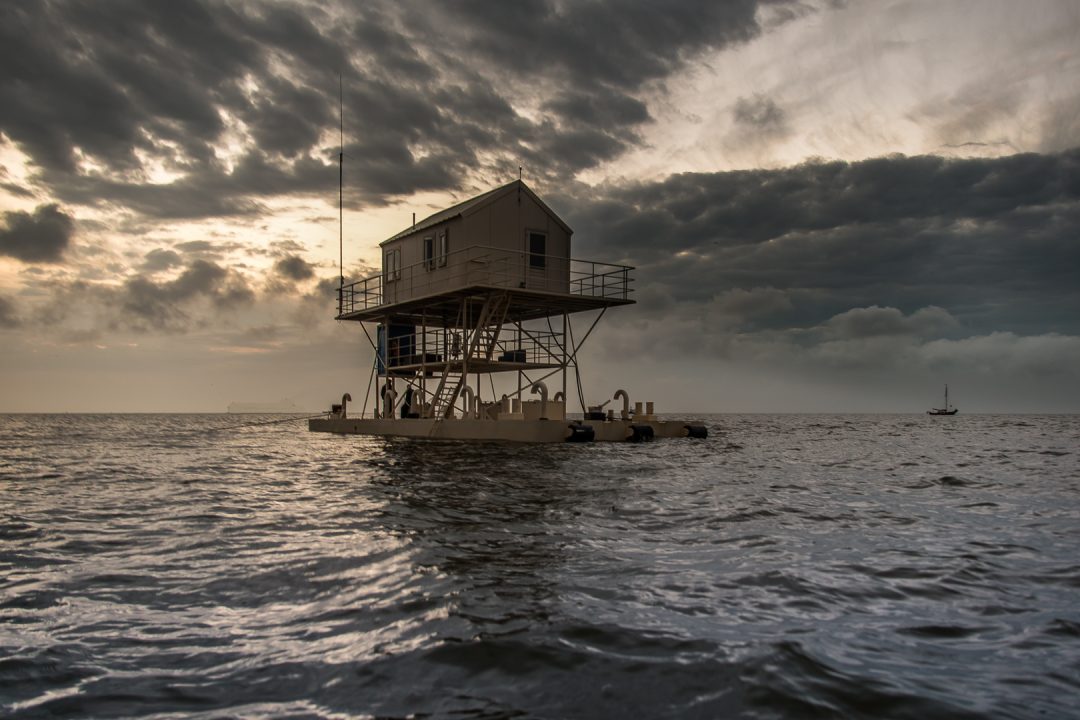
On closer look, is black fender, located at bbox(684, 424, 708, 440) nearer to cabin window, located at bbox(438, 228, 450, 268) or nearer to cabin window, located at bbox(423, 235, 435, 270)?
cabin window, located at bbox(438, 228, 450, 268)

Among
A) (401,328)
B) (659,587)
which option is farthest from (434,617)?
(401,328)

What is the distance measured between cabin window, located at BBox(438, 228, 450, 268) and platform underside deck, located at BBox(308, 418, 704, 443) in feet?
22.0

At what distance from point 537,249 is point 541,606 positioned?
2730 cm

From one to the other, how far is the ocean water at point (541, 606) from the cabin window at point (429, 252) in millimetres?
20855

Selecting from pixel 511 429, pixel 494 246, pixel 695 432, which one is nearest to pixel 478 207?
pixel 494 246

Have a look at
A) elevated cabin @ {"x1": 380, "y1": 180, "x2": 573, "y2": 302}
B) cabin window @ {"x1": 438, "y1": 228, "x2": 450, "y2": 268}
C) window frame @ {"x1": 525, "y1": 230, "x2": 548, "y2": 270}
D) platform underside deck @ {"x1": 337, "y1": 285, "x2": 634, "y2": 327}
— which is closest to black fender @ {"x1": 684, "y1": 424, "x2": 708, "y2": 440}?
platform underside deck @ {"x1": 337, "y1": 285, "x2": 634, "y2": 327}

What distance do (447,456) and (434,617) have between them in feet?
57.2

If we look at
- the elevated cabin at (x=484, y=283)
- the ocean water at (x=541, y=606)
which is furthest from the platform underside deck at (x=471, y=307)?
the ocean water at (x=541, y=606)

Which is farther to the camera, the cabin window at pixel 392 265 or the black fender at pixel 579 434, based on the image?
the cabin window at pixel 392 265

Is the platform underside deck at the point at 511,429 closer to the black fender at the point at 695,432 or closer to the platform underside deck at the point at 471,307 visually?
the black fender at the point at 695,432

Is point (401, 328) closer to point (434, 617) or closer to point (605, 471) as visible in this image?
point (605, 471)

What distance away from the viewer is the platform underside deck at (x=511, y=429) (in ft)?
89.1

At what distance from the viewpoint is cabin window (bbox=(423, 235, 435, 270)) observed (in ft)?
108

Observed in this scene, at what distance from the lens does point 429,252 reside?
109 feet
